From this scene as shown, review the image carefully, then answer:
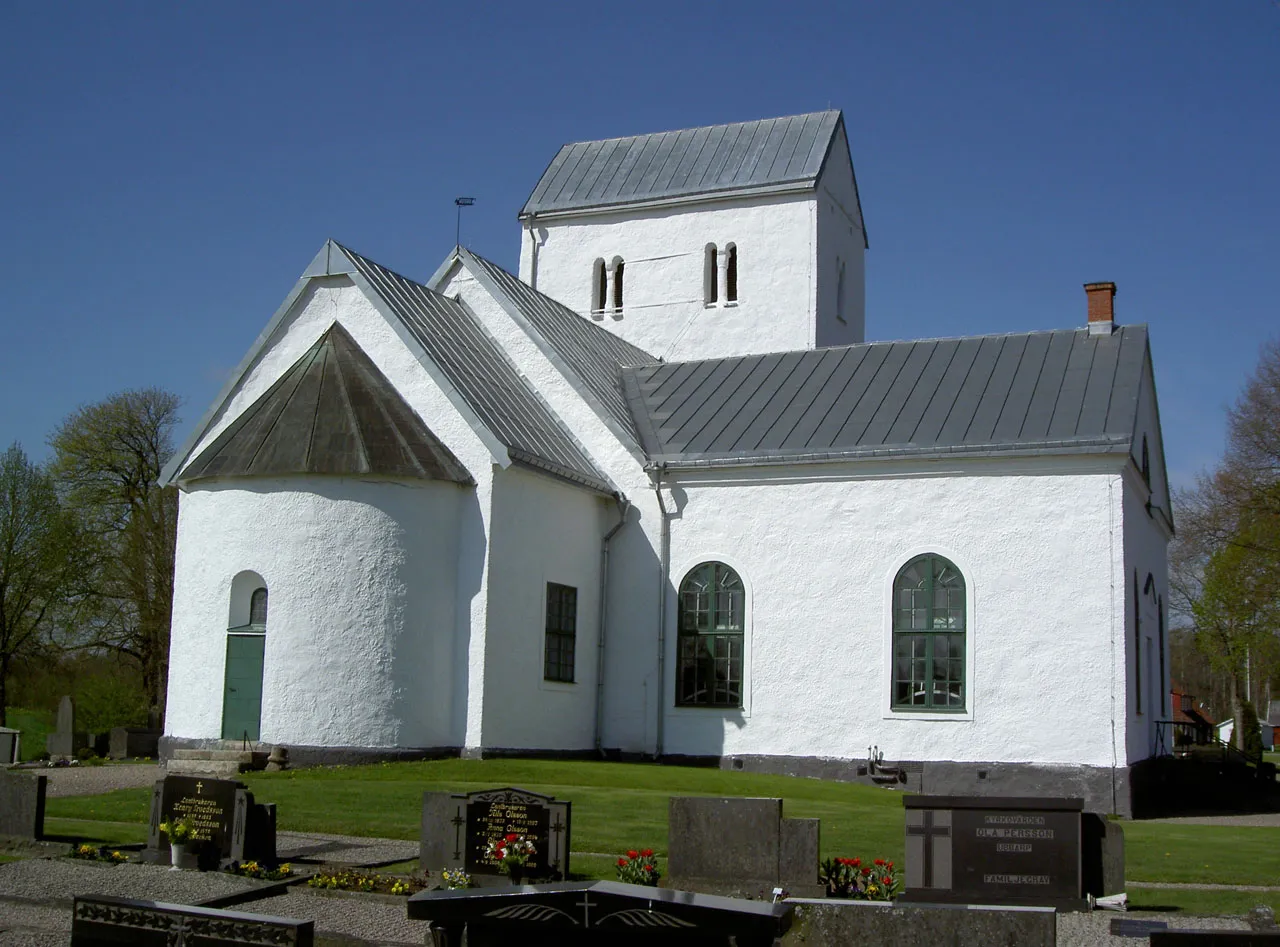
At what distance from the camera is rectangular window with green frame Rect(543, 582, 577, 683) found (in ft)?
74.8

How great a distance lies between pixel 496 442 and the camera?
21391 millimetres

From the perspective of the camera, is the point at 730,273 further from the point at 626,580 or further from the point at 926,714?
the point at 926,714

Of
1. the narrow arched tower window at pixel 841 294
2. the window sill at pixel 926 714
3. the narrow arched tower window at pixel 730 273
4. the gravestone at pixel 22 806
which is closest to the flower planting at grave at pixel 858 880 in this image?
the gravestone at pixel 22 806

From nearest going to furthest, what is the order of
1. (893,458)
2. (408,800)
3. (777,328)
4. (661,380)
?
(408,800) < (893,458) < (661,380) < (777,328)

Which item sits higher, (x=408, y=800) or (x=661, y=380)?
(x=661, y=380)

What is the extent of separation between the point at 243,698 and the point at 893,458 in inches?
421

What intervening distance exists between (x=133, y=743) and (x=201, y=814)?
603 inches

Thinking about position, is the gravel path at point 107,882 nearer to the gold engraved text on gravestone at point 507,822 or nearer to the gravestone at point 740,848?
the gold engraved text on gravestone at point 507,822

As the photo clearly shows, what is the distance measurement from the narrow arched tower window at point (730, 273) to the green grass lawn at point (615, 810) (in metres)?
13.9

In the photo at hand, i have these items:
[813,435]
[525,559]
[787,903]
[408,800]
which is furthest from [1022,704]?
[787,903]

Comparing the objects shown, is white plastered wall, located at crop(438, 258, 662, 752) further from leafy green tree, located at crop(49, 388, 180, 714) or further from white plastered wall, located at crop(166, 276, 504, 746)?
leafy green tree, located at crop(49, 388, 180, 714)

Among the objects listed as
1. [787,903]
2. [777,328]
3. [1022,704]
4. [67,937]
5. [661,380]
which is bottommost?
[67,937]

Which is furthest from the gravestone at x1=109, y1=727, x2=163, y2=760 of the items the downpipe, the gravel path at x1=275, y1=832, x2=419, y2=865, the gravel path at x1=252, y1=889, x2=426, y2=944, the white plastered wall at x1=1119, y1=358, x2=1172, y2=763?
the white plastered wall at x1=1119, y1=358, x2=1172, y2=763

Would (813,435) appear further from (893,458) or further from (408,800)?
(408,800)
